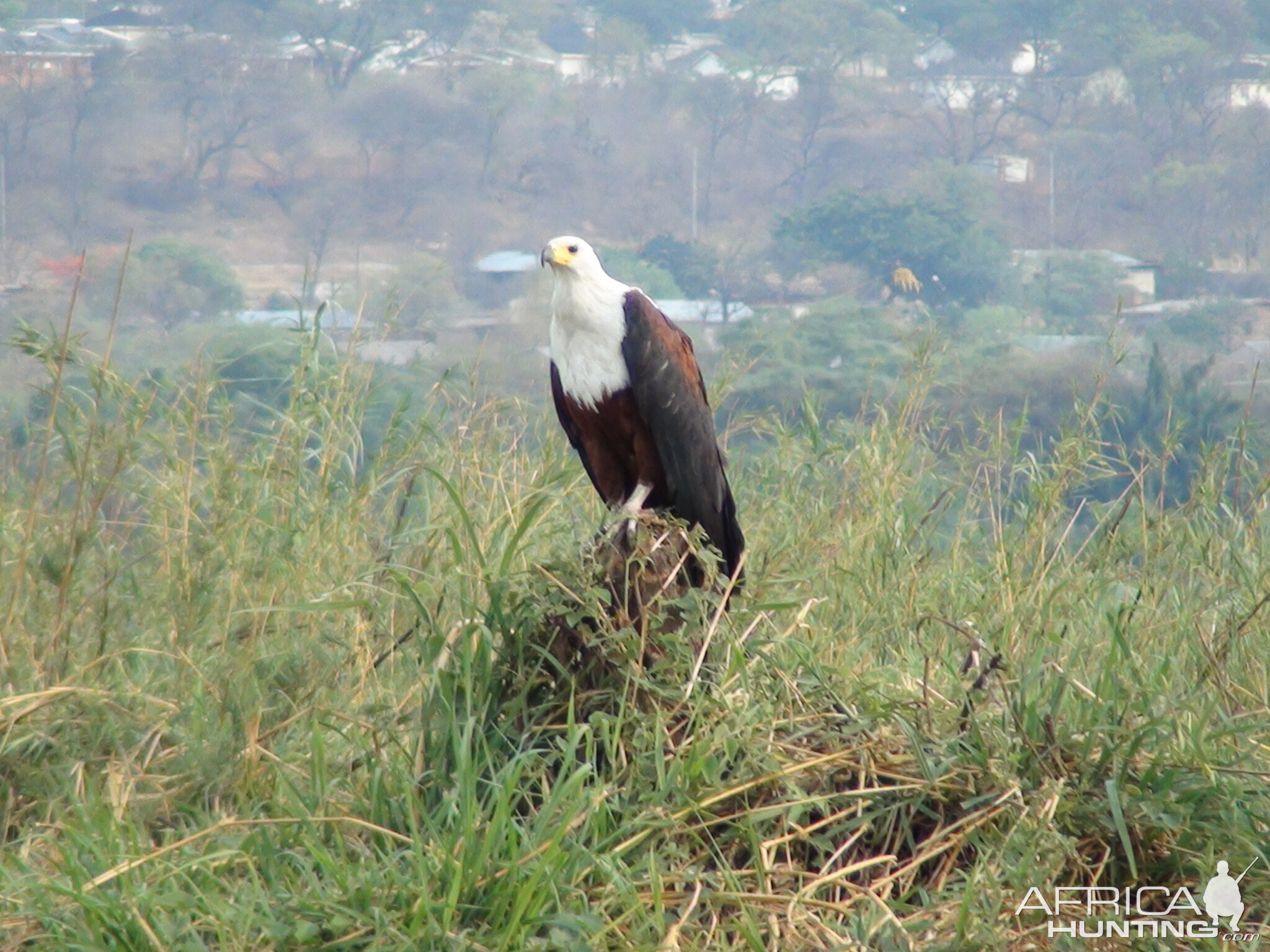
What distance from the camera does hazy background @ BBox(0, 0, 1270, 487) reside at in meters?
17.7

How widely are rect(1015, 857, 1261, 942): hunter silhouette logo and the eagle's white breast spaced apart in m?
1.64

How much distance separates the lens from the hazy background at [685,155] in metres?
17.7

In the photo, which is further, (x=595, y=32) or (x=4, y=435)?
(x=595, y=32)

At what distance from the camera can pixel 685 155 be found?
22.2 meters

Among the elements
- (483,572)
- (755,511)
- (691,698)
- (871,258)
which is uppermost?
(483,572)

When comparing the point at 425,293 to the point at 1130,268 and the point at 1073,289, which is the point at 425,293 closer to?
the point at 1073,289

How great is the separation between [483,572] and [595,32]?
23.1 metres

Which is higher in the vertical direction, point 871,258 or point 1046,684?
point 1046,684

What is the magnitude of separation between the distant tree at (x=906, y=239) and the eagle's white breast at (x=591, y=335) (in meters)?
15.3

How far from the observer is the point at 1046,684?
2561 millimetres

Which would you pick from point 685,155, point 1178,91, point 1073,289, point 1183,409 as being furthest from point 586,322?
point 1178,91

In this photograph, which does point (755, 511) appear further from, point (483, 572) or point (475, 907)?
point (475, 907)

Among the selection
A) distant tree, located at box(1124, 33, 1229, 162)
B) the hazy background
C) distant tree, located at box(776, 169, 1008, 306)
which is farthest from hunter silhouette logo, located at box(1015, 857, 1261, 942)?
distant tree, located at box(1124, 33, 1229, 162)

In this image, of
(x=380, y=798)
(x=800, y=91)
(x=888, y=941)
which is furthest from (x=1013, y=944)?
(x=800, y=91)
